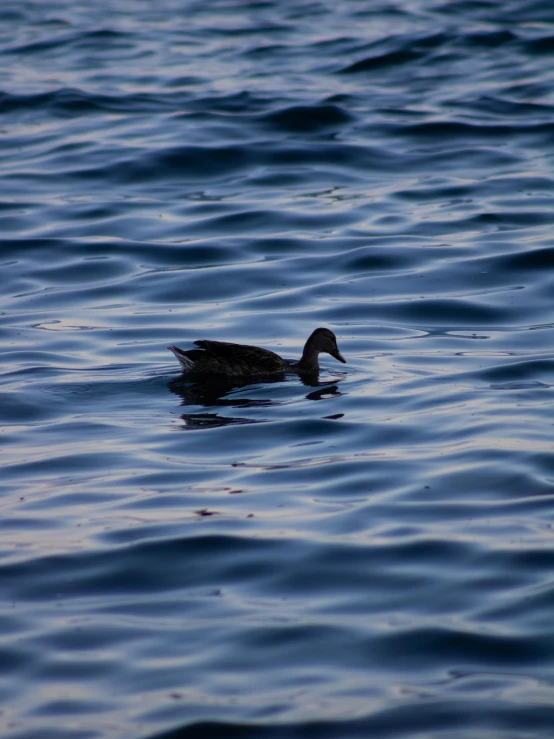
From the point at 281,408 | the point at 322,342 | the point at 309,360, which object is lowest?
the point at 281,408

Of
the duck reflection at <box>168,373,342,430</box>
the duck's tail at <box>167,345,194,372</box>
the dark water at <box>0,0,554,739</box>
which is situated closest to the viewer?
the dark water at <box>0,0,554,739</box>

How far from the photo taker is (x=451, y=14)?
1190 inches

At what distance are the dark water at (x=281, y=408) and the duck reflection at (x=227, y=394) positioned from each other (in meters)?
0.04

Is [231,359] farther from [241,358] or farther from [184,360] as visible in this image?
[184,360]

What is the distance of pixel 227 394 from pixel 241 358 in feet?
1.08

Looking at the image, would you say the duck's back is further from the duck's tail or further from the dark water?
the dark water

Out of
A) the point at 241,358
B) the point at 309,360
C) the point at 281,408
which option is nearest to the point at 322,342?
the point at 309,360

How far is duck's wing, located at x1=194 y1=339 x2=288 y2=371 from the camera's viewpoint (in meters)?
10.8

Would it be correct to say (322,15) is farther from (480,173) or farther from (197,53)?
(480,173)

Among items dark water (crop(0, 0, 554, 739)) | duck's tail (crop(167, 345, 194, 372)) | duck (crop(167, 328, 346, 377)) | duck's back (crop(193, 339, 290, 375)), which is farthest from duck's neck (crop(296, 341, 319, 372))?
duck's tail (crop(167, 345, 194, 372))

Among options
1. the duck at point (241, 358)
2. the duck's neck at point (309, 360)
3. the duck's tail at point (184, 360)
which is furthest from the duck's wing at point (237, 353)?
the duck's neck at point (309, 360)

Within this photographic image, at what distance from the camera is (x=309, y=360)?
37.0ft

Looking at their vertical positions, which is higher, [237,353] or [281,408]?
[237,353]

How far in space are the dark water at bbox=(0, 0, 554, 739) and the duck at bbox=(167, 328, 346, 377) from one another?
0.59 ft
